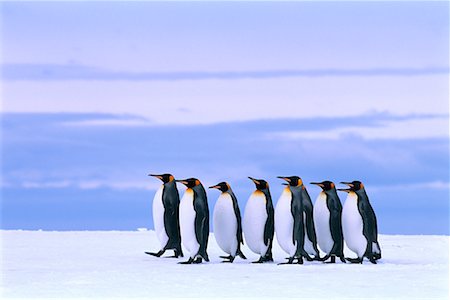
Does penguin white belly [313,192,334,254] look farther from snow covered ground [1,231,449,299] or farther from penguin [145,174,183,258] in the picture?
penguin [145,174,183,258]

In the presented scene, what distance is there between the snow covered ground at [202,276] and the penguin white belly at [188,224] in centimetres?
26

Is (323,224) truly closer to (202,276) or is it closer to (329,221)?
(329,221)

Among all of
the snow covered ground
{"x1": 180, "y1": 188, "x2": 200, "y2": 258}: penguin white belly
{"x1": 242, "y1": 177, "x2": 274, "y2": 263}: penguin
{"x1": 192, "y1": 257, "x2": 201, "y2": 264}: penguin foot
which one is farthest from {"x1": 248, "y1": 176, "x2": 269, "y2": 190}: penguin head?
{"x1": 192, "y1": 257, "x2": 201, "y2": 264}: penguin foot

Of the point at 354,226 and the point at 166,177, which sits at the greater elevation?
the point at 166,177

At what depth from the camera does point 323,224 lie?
9414 mm

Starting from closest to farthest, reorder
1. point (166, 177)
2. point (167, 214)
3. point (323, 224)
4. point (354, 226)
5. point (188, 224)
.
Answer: point (188, 224)
point (354, 226)
point (323, 224)
point (167, 214)
point (166, 177)

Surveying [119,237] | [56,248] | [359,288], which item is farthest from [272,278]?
[119,237]

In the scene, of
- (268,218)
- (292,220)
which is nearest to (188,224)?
(268,218)

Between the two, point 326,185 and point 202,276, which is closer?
point 202,276

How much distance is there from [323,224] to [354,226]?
0.35m

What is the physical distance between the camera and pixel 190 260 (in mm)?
8992

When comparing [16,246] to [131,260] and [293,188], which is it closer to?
[131,260]

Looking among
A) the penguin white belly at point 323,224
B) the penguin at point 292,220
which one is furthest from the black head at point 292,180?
the penguin white belly at point 323,224

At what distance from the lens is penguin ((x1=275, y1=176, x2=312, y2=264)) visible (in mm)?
9008
